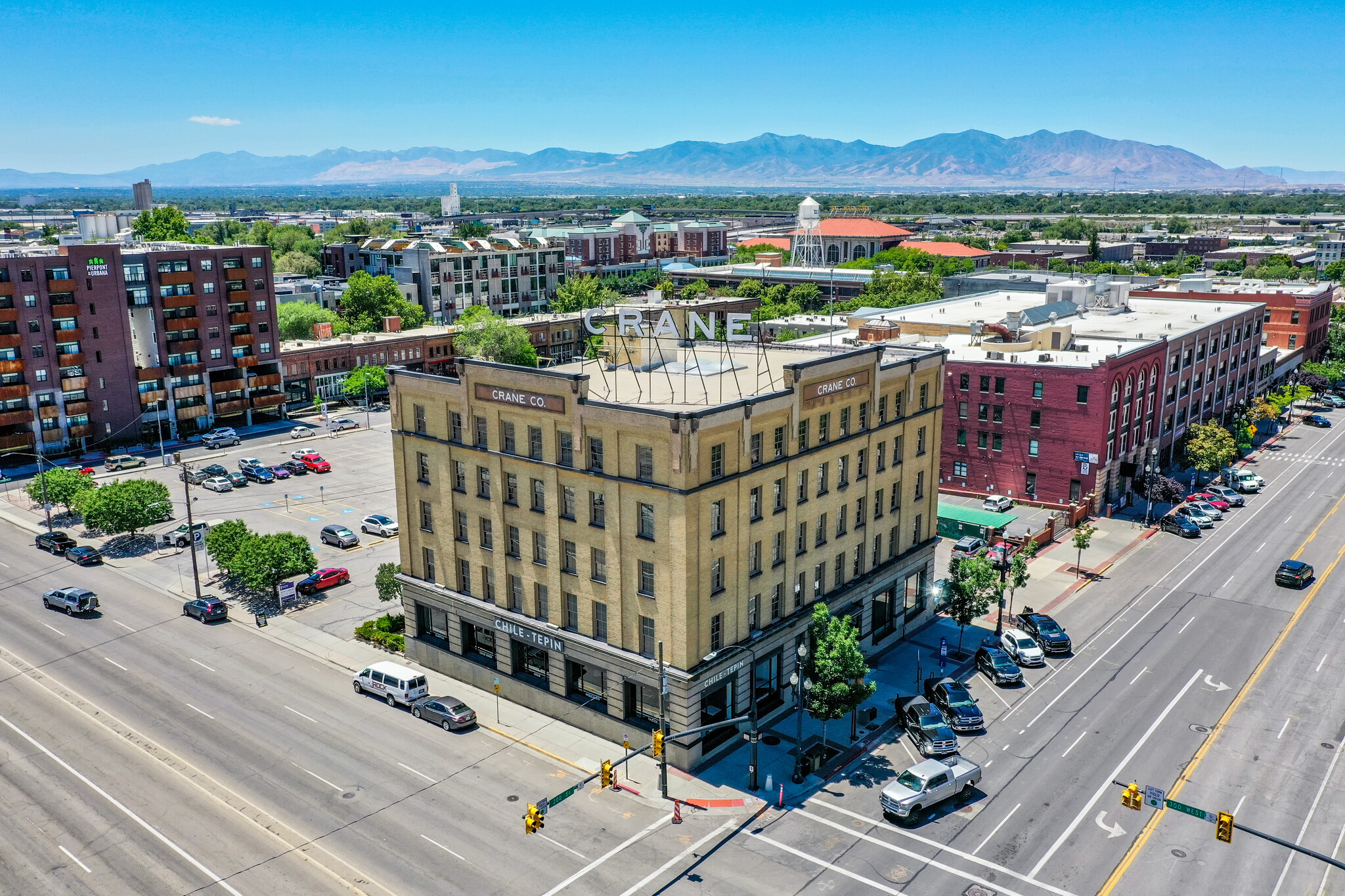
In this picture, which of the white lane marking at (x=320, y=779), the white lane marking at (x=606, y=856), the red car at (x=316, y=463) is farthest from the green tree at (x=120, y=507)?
the white lane marking at (x=606, y=856)

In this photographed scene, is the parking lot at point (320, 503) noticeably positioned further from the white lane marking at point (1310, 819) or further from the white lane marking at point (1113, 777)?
the white lane marking at point (1310, 819)

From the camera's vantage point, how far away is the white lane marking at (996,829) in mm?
41750

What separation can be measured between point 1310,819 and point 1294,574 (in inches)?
1312

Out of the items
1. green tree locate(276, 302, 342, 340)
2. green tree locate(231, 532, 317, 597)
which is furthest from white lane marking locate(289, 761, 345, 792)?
green tree locate(276, 302, 342, 340)

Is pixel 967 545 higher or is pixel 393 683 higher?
pixel 393 683

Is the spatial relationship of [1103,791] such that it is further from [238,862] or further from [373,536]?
[373,536]

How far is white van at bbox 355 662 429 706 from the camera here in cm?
5441

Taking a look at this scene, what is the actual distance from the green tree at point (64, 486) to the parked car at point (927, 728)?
231ft

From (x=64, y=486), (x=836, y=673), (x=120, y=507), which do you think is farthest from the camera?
(x=64, y=486)

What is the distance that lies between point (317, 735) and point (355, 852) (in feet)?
37.5

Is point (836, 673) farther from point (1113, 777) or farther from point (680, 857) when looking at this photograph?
point (1113, 777)

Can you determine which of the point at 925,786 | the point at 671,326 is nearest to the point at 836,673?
the point at 925,786

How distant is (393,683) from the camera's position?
54.8 meters

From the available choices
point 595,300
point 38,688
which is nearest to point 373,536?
point 38,688
